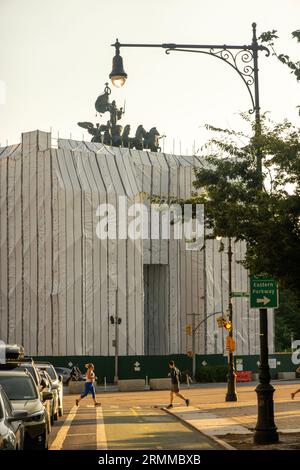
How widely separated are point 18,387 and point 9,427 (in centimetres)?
600

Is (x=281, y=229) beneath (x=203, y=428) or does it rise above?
above

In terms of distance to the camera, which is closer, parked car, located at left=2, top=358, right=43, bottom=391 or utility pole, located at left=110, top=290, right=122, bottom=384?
parked car, located at left=2, top=358, right=43, bottom=391

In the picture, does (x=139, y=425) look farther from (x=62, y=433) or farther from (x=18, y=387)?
(x=18, y=387)

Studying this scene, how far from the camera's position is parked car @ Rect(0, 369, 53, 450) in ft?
55.1

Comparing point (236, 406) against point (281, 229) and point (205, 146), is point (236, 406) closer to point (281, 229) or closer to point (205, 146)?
point (205, 146)

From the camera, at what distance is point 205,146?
22.1 meters

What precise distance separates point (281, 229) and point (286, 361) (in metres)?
62.5

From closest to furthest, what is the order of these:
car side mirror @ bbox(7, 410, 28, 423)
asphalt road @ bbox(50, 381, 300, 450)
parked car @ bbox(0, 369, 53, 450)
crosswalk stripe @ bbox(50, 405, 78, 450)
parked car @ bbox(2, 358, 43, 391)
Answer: car side mirror @ bbox(7, 410, 28, 423), parked car @ bbox(0, 369, 53, 450), crosswalk stripe @ bbox(50, 405, 78, 450), asphalt road @ bbox(50, 381, 300, 450), parked car @ bbox(2, 358, 43, 391)

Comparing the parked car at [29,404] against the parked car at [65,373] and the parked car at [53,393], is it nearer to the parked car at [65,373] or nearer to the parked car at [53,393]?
the parked car at [53,393]

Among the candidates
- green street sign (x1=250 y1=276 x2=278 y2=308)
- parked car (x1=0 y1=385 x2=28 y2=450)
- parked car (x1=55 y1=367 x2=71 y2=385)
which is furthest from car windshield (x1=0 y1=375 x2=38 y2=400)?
parked car (x1=55 y1=367 x2=71 y2=385)

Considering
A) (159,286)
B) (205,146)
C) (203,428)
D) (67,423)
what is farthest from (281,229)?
(159,286)

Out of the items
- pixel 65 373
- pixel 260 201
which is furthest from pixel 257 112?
pixel 65 373

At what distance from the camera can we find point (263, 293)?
21.4 m

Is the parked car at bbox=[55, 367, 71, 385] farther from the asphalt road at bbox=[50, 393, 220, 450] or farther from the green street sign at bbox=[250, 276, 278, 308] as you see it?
the green street sign at bbox=[250, 276, 278, 308]
